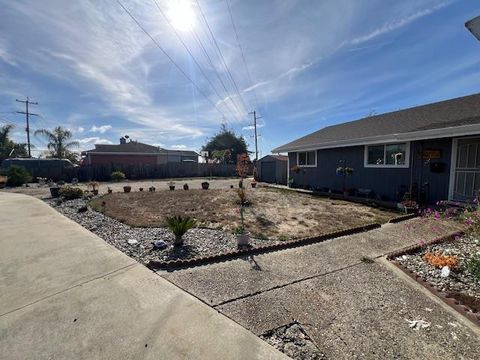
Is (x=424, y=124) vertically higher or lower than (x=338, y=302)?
higher

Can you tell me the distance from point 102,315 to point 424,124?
1078cm

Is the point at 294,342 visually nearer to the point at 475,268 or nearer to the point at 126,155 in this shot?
the point at 475,268

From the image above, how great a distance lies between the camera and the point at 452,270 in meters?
3.61

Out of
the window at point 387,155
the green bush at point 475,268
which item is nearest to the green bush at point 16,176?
the window at point 387,155

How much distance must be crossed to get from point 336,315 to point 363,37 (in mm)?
9543

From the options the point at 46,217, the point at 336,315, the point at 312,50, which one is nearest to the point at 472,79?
the point at 312,50

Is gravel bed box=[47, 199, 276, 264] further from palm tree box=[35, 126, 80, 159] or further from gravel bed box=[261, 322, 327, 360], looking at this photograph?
palm tree box=[35, 126, 80, 159]

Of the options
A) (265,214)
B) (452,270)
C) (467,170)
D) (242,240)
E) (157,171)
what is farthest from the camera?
(157,171)

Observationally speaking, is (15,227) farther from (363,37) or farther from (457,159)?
(457,159)

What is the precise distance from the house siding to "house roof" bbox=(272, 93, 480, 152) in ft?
1.75

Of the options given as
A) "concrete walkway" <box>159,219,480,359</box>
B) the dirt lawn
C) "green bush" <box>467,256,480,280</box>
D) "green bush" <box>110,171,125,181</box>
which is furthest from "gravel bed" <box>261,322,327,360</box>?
"green bush" <box>110,171,125,181</box>

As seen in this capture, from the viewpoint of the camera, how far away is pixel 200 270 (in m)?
3.75

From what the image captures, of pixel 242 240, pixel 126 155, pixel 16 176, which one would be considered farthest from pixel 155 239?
pixel 126 155

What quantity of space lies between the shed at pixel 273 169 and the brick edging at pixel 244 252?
12.6 metres
